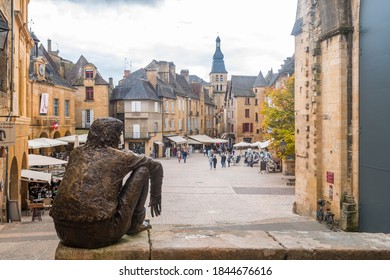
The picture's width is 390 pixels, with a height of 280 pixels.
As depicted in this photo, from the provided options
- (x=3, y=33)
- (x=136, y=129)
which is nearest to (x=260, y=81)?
(x=136, y=129)

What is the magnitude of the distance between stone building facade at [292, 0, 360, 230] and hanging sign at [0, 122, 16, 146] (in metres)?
9.92

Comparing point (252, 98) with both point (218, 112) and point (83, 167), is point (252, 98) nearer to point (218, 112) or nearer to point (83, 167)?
point (218, 112)

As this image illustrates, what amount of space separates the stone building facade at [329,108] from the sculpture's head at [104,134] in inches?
430

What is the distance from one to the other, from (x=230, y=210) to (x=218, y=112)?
258ft

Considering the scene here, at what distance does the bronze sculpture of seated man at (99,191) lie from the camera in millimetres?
4238

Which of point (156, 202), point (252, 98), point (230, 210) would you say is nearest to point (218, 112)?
point (252, 98)

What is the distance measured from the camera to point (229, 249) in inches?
175

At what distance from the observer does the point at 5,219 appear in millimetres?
15109

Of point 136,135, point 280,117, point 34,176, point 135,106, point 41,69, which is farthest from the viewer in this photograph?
point 135,106

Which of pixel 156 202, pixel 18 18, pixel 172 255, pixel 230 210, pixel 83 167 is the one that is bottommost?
pixel 230 210

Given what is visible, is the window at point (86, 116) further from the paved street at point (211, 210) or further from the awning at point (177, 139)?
the paved street at point (211, 210)

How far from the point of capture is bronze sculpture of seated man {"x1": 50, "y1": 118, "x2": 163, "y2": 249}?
4238 mm

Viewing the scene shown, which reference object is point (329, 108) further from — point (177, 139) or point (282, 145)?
point (177, 139)

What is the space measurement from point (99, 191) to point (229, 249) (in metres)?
1.42
